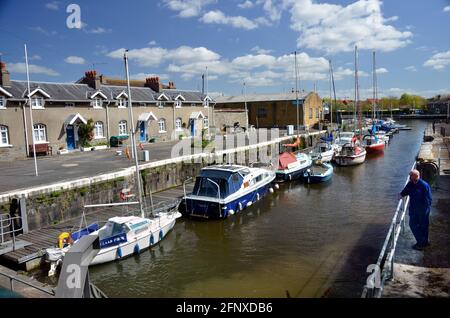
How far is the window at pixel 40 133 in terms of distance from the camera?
28663 millimetres

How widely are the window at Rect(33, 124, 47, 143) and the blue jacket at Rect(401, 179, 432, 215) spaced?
89.8 ft

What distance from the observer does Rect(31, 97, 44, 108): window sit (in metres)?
28.5

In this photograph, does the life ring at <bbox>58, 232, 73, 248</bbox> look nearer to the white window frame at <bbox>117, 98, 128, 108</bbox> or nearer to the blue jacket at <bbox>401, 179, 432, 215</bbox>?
the blue jacket at <bbox>401, 179, 432, 215</bbox>

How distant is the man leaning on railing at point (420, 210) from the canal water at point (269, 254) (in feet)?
8.30

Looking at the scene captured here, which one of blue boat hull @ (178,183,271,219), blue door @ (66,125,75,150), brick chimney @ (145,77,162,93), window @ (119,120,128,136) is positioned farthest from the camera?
brick chimney @ (145,77,162,93)

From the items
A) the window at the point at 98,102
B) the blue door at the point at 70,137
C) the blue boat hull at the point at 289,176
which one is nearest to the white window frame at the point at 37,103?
the blue door at the point at 70,137

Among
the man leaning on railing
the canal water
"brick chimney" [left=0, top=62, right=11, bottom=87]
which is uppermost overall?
"brick chimney" [left=0, top=62, right=11, bottom=87]

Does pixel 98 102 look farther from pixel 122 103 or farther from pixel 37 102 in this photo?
pixel 37 102

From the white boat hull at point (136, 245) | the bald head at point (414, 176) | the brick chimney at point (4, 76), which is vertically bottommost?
the white boat hull at point (136, 245)

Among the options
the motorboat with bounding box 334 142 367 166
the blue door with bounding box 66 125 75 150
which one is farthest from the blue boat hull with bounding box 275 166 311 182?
the blue door with bounding box 66 125 75 150

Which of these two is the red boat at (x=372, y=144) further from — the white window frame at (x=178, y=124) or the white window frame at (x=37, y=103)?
the white window frame at (x=37, y=103)

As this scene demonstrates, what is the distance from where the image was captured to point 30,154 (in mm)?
28109

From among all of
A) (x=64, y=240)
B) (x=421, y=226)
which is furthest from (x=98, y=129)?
(x=421, y=226)
